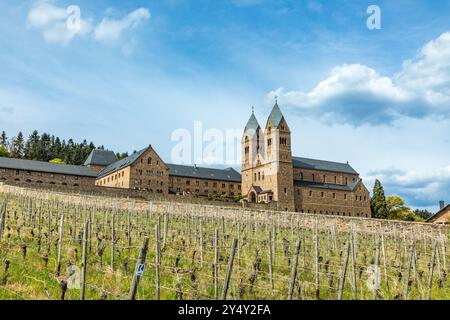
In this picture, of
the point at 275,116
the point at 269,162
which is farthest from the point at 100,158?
the point at 275,116

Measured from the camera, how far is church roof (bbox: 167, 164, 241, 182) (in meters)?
86.5

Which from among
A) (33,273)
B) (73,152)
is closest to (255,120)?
(73,152)

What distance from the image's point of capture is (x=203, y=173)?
294ft

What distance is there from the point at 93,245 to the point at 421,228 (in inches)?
1185

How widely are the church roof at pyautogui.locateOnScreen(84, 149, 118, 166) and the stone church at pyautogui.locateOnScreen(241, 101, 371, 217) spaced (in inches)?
1043

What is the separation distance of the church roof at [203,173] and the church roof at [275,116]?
49.6 ft

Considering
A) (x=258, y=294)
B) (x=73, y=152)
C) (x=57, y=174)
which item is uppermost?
(x=73, y=152)

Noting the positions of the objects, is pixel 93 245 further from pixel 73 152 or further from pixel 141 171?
pixel 73 152

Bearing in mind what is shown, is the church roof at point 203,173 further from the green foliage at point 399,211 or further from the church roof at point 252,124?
the green foliage at point 399,211

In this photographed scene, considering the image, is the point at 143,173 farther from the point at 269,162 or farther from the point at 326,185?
the point at 326,185

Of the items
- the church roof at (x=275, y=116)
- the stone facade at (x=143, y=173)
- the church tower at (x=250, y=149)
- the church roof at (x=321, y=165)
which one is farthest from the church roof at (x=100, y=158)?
the church roof at (x=321, y=165)
